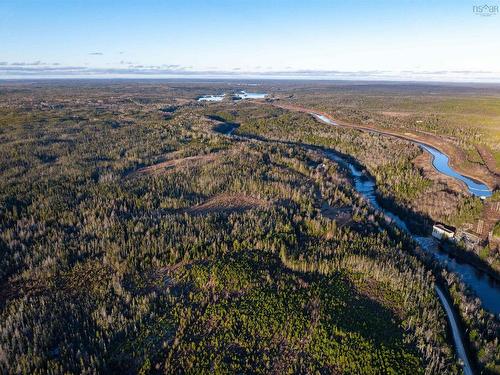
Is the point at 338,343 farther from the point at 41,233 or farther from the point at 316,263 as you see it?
the point at 41,233

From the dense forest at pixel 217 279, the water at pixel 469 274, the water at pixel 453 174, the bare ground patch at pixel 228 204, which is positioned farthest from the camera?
Result: the water at pixel 453 174

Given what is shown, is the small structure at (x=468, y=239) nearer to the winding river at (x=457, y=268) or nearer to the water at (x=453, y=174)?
the winding river at (x=457, y=268)

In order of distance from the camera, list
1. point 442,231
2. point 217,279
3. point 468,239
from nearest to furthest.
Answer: point 217,279 < point 468,239 < point 442,231

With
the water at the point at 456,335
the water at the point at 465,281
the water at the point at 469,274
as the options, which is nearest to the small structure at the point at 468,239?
the water at the point at 469,274

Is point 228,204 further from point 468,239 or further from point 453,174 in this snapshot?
point 453,174

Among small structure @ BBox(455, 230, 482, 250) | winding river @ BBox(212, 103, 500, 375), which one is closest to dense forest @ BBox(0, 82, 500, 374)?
winding river @ BBox(212, 103, 500, 375)

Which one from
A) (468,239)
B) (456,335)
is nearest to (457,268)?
(468,239)

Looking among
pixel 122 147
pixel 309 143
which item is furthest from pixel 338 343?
pixel 309 143
